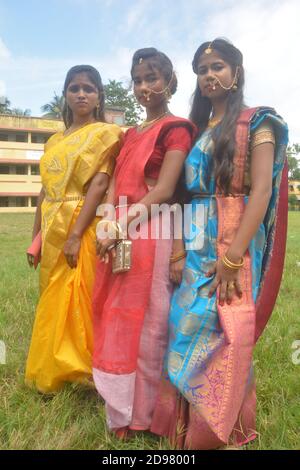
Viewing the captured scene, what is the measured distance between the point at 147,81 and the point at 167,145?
0.36 meters

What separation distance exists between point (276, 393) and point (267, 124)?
1.55 m

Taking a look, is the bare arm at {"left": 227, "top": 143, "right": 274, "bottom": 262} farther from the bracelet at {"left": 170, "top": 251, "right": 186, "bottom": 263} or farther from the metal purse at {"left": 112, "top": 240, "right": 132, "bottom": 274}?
the metal purse at {"left": 112, "top": 240, "right": 132, "bottom": 274}

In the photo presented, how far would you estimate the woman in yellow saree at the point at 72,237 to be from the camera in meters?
2.46

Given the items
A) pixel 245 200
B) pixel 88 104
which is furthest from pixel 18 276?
pixel 245 200

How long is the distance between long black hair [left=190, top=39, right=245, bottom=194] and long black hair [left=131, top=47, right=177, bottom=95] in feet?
0.45

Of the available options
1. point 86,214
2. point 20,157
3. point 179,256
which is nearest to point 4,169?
point 20,157

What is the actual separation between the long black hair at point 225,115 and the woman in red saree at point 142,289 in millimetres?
142

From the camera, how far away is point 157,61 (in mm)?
2170

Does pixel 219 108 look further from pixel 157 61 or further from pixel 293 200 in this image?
pixel 293 200

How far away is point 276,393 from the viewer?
255 centimetres

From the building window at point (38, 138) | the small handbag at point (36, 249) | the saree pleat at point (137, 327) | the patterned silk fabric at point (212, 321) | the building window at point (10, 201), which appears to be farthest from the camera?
the building window at point (10, 201)

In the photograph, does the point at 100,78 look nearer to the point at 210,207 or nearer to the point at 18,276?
the point at 210,207

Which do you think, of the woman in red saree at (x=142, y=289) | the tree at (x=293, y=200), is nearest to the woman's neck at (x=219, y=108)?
the woman in red saree at (x=142, y=289)

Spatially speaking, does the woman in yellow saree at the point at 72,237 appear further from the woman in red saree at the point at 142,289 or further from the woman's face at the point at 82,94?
the woman in red saree at the point at 142,289
